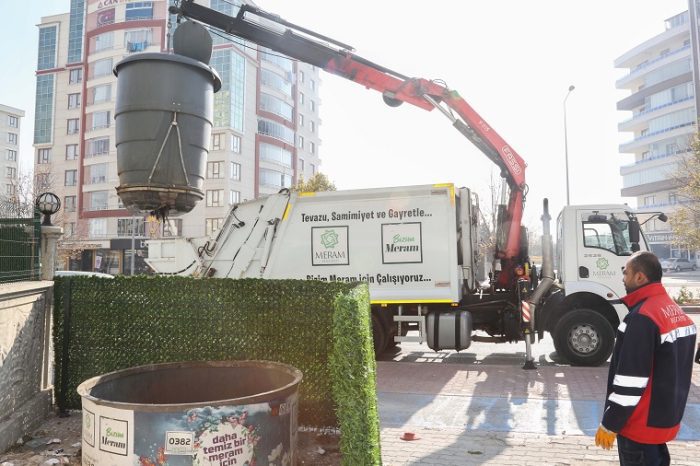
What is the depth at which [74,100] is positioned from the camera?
161ft

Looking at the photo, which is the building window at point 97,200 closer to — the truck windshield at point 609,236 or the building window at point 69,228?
the building window at point 69,228

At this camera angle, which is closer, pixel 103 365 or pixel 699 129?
pixel 103 365

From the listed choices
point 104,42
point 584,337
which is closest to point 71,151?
point 104,42

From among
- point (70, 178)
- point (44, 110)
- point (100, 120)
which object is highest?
point (44, 110)

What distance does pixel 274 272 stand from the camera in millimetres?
9969

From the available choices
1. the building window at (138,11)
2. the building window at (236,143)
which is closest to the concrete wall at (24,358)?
the building window at (236,143)

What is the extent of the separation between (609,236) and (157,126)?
8.35 meters

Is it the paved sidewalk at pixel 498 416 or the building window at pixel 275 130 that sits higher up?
the building window at pixel 275 130

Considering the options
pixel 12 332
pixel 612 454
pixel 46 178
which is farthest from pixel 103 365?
pixel 46 178

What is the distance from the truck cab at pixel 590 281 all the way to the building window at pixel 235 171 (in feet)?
128

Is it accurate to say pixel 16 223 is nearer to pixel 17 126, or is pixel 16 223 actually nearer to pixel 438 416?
pixel 438 416

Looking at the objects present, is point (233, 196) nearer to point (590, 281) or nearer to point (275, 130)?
point (275, 130)

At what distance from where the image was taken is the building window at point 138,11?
1789 inches

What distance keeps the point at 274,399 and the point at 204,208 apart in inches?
1725
